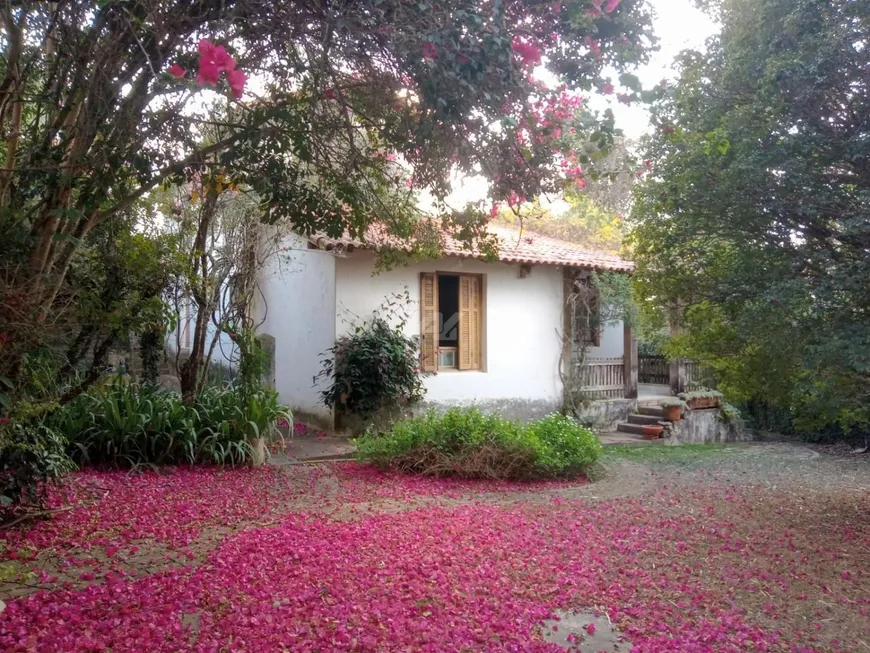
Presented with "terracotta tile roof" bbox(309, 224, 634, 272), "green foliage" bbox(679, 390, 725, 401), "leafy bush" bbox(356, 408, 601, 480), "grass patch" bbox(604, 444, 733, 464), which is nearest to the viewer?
"leafy bush" bbox(356, 408, 601, 480)

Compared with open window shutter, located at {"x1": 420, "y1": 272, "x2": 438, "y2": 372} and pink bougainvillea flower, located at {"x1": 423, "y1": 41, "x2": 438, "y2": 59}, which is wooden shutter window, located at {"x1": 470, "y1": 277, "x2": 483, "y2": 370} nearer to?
open window shutter, located at {"x1": 420, "y1": 272, "x2": 438, "y2": 372}

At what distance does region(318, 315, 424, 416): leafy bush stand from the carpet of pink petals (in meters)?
3.32

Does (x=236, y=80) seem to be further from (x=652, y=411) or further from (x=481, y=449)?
(x=652, y=411)

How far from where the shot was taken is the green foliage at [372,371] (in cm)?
1039

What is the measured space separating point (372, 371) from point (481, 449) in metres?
2.69

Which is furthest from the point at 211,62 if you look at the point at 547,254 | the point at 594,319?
the point at 594,319

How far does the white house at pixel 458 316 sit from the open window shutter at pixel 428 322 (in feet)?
0.05

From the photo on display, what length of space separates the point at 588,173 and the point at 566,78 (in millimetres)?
772

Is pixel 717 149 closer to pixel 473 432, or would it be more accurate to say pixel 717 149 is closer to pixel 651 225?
pixel 651 225

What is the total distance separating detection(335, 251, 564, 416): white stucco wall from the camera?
1101cm

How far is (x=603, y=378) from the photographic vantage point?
13750 millimetres

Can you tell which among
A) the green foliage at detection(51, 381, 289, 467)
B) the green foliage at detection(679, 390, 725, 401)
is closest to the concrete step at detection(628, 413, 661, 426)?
the green foliage at detection(679, 390, 725, 401)

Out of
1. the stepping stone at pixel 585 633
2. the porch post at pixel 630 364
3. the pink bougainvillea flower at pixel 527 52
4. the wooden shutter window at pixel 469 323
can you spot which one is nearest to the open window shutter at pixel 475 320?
the wooden shutter window at pixel 469 323

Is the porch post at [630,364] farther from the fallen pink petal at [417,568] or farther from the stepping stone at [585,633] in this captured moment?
the stepping stone at [585,633]
